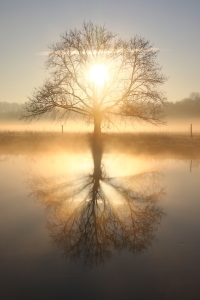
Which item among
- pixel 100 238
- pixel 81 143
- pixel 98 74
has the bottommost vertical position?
pixel 100 238

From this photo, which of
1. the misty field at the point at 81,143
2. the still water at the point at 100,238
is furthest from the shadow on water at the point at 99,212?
the misty field at the point at 81,143

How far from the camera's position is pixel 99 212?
8.27 m

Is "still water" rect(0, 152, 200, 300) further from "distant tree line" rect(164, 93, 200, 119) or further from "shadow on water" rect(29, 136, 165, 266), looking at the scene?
"distant tree line" rect(164, 93, 200, 119)

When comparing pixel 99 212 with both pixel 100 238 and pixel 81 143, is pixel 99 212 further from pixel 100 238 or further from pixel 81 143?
pixel 81 143

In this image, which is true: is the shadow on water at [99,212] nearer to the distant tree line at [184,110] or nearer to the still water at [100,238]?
the still water at [100,238]

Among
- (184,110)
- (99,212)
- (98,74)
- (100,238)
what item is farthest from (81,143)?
(184,110)

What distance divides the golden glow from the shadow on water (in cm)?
1630

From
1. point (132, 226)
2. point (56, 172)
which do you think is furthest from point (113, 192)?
point (56, 172)

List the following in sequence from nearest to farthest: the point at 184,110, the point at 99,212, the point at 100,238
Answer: the point at 100,238 < the point at 99,212 < the point at 184,110

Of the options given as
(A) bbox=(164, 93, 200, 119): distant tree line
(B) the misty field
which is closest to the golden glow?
(B) the misty field

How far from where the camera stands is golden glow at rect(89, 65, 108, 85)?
92.0 feet

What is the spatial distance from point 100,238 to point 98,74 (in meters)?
23.1

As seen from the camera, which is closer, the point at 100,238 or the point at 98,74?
the point at 100,238

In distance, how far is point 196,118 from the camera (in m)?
90.6
